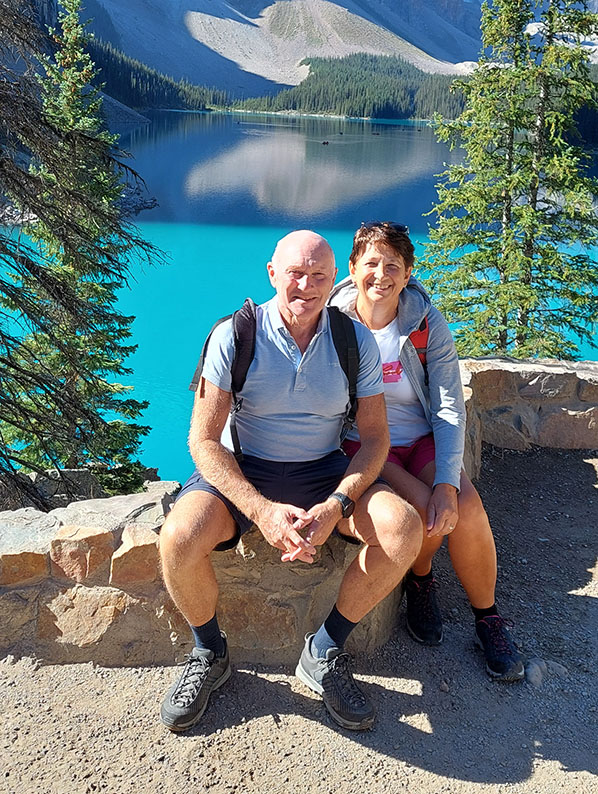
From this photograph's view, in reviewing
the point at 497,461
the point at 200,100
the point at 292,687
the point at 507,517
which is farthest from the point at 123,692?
the point at 200,100

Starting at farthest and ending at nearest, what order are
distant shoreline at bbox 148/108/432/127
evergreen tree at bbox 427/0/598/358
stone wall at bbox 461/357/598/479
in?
distant shoreline at bbox 148/108/432/127 < evergreen tree at bbox 427/0/598/358 < stone wall at bbox 461/357/598/479

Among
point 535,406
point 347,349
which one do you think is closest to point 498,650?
point 347,349

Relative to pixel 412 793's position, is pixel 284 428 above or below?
above

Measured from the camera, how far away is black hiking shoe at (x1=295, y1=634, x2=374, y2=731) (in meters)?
2.07

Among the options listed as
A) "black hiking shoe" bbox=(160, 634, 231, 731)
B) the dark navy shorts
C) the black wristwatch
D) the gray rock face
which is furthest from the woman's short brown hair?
the gray rock face

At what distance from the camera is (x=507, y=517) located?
3441 mm

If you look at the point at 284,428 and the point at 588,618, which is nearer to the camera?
the point at 284,428

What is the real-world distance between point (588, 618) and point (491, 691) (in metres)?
0.64

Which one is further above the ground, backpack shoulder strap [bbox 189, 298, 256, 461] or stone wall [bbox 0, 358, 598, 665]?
backpack shoulder strap [bbox 189, 298, 256, 461]

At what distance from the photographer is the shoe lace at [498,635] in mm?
2334

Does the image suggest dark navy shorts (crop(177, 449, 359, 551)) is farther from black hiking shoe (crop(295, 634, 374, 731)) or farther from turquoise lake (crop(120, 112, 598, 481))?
turquoise lake (crop(120, 112, 598, 481))

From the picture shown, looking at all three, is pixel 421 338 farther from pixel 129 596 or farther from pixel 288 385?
pixel 129 596

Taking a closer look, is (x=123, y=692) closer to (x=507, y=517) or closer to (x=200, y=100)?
(x=507, y=517)

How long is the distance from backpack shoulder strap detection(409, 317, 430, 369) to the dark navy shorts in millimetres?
508
